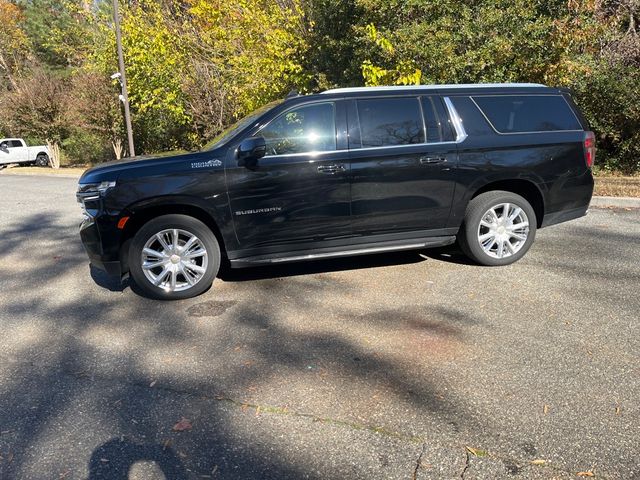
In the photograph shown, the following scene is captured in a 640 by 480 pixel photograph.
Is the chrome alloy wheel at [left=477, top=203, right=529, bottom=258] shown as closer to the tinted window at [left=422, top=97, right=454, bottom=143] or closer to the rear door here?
the rear door

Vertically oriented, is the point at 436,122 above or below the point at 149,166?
above

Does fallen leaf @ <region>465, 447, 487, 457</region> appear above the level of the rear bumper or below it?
below

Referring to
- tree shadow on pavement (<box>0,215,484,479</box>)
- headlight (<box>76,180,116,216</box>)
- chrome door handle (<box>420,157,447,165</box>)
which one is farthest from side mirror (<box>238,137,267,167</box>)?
chrome door handle (<box>420,157,447,165</box>)

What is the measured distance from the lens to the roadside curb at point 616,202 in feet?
28.9

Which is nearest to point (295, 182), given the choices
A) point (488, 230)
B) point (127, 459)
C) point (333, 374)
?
point (333, 374)

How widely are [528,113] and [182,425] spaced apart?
4646mm

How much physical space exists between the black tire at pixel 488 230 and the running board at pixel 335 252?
0.23 meters

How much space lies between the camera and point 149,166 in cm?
478

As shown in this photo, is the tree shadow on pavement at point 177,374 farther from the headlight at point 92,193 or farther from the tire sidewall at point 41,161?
the tire sidewall at point 41,161

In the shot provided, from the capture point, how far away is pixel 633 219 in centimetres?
790

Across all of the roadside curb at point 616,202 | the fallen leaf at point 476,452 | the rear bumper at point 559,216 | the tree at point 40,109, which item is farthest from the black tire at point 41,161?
the fallen leaf at point 476,452

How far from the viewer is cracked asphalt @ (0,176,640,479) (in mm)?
2629

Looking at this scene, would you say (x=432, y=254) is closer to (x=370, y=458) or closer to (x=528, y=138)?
(x=528, y=138)

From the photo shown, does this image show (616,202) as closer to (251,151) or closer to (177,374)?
(251,151)
